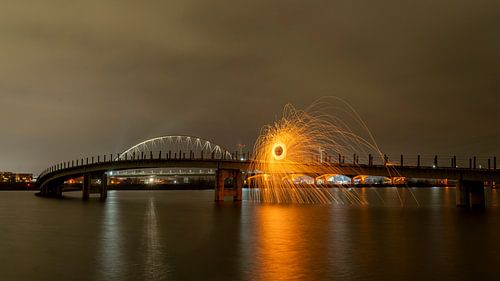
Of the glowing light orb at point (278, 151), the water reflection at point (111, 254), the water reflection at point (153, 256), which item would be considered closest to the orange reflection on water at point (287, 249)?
the water reflection at point (153, 256)

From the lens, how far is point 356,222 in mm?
61531

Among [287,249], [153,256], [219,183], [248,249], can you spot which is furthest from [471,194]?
[153,256]

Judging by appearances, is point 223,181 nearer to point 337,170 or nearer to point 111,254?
point 337,170

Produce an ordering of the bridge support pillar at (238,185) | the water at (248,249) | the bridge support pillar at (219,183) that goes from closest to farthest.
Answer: the water at (248,249) → the bridge support pillar at (219,183) → the bridge support pillar at (238,185)

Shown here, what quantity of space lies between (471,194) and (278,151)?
39394 millimetres

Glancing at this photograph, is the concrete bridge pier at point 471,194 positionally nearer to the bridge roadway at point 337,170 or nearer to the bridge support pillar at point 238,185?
the bridge roadway at point 337,170

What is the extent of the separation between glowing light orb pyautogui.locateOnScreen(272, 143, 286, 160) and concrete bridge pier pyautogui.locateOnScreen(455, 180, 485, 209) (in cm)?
3475

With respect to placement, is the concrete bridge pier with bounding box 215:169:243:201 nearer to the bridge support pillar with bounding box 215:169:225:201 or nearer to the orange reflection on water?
the bridge support pillar with bounding box 215:169:225:201

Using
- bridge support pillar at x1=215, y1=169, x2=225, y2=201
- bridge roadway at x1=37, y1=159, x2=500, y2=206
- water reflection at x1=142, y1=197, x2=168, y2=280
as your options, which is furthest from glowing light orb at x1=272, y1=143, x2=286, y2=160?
water reflection at x1=142, y1=197, x2=168, y2=280

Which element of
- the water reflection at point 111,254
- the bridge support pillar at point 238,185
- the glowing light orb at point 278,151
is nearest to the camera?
the water reflection at point 111,254

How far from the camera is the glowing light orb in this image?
269 feet

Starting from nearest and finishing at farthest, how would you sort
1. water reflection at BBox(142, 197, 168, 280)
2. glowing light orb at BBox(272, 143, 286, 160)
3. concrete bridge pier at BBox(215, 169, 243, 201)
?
water reflection at BBox(142, 197, 168, 280) → glowing light orb at BBox(272, 143, 286, 160) → concrete bridge pier at BBox(215, 169, 243, 201)

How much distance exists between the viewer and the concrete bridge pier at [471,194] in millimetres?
93625

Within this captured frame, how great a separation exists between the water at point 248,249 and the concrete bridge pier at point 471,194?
31.9 m
